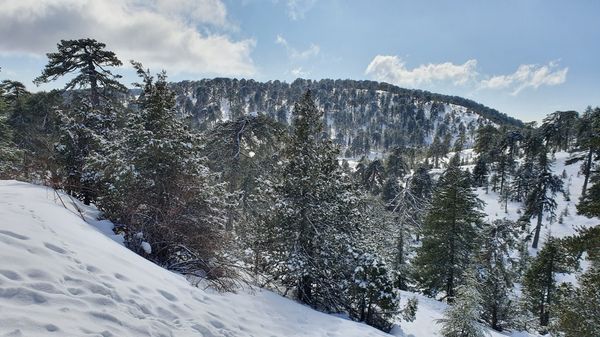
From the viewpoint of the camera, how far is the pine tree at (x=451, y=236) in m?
25.5

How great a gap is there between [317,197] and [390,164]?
8002 centimetres

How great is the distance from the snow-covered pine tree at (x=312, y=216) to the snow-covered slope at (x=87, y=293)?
491cm

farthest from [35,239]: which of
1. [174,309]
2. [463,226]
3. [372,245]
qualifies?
[463,226]

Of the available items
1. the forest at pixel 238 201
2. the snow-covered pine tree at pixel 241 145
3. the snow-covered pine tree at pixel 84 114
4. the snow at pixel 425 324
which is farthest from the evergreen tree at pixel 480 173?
the snow-covered pine tree at pixel 84 114

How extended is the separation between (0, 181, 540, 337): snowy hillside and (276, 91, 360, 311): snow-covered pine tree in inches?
180

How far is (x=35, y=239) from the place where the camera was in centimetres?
596

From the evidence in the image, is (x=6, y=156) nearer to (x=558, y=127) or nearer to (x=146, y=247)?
(x=146, y=247)

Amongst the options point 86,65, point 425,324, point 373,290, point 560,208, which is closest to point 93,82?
point 86,65

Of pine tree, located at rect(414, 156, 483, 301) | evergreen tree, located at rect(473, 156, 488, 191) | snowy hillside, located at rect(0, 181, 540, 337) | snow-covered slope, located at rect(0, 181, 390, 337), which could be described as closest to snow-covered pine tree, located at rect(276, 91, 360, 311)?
snowy hillside, located at rect(0, 181, 540, 337)

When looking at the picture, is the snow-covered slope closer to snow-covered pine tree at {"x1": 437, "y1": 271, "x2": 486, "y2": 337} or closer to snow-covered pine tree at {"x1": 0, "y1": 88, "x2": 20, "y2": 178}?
snow-covered pine tree at {"x1": 437, "y1": 271, "x2": 486, "y2": 337}

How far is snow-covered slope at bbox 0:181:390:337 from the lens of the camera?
4.57 m

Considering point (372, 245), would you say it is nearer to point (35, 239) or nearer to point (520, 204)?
point (35, 239)

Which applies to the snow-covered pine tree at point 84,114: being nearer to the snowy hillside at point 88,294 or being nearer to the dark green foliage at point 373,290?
the snowy hillside at point 88,294

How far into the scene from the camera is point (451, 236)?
25438mm
